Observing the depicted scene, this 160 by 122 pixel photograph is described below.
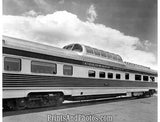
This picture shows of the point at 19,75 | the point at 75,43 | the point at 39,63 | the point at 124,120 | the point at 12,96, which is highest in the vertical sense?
the point at 75,43

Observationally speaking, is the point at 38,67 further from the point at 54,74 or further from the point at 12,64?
the point at 12,64

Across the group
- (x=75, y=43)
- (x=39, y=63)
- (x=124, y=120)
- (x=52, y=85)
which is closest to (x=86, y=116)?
(x=124, y=120)

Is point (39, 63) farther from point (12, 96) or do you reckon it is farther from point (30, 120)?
point (30, 120)

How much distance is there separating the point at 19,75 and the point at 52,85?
174 cm

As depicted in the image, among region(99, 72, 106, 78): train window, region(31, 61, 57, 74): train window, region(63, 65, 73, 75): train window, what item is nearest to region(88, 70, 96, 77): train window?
region(99, 72, 106, 78): train window

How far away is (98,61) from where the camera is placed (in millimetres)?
11078

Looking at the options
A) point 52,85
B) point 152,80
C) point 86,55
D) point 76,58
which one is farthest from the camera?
point 152,80

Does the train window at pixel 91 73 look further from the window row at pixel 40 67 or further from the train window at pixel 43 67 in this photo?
the train window at pixel 43 67

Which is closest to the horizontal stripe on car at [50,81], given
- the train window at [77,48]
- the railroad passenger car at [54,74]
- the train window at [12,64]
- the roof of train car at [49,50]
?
the railroad passenger car at [54,74]

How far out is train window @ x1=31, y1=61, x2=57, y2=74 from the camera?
25.4 ft

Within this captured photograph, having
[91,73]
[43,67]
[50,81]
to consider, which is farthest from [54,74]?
[91,73]

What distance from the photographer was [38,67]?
311 inches

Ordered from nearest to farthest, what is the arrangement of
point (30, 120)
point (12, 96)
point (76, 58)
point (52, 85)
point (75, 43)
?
1. point (30, 120)
2. point (12, 96)
3. point (52, 85)
4. point (76, 58)
5. point (75, 43)

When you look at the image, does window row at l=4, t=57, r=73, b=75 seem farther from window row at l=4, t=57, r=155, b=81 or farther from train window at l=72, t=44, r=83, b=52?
train window at l=72, t=44, r=83, b=52
